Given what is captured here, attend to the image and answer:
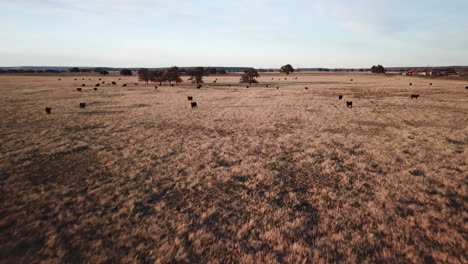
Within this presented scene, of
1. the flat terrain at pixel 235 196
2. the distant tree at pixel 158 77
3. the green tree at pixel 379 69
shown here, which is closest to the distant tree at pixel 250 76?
the distant tree at pixel 158 77

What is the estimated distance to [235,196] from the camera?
7.73 meters

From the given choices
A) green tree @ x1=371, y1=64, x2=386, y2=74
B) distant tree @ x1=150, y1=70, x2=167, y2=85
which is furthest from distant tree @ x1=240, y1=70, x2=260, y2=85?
green tree @ x1=371, y1=64, x2=386, y2=74

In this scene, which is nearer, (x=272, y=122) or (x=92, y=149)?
(x=92, y=149)

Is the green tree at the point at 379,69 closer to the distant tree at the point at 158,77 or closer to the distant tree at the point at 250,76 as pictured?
the distant tree at the point at 250,76

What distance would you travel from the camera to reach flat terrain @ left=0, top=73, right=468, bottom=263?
5.42 meters

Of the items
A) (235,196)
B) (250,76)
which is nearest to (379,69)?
(250,76)

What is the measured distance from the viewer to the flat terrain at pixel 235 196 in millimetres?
5418

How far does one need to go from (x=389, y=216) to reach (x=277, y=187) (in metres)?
3.32

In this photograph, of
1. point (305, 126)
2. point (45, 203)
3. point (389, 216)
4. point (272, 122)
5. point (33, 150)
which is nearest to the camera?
point (389, 216)

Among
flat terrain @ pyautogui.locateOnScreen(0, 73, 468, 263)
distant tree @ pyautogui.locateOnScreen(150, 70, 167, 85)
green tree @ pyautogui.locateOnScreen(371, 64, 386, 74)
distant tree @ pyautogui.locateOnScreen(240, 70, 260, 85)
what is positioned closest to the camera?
flat terrain @ pyautogui.locateOnScreen(0, 73, 468, 263)

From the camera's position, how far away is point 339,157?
35.8 feet

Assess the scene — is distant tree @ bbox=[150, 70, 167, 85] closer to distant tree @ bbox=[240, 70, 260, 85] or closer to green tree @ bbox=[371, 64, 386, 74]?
distant tree @ bbox=[240, 70, 260, 85]

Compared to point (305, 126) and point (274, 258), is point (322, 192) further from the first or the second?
point (305, 126)

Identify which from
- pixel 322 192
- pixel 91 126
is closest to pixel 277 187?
→ pixel 322 192
